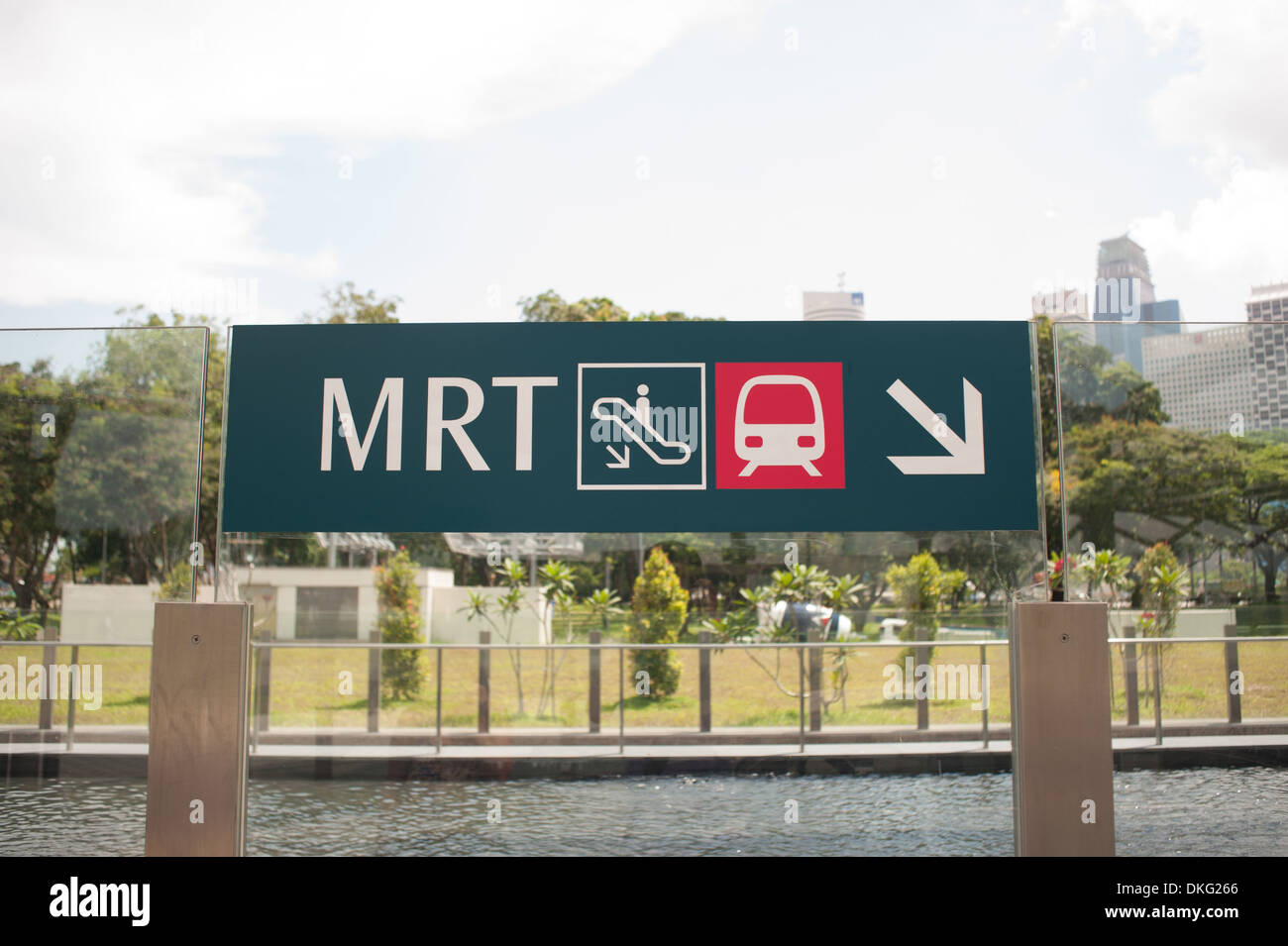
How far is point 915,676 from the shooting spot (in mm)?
6480

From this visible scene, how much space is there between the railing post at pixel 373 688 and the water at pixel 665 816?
41 centimetres

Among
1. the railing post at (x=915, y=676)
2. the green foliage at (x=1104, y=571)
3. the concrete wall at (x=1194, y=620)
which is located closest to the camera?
the green foliage at (x=1104, y=571)

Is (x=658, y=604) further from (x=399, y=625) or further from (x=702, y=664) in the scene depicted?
(x=399, y=625)

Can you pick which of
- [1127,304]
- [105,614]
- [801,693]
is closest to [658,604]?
[801,693]

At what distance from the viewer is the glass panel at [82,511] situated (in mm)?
4117

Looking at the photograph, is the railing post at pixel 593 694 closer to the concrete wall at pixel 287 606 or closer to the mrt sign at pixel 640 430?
the concrete wall at pixel 287 606

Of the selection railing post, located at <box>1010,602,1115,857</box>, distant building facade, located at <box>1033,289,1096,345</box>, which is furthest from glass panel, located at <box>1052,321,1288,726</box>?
distant building facade, located at <box>1033,289,1096,345</box>

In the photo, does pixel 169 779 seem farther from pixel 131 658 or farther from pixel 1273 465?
pixel 1273 465

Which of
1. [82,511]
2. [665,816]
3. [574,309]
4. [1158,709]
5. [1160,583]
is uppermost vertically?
[574,309]

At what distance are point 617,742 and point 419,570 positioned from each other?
2405mm

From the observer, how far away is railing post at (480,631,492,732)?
512cm

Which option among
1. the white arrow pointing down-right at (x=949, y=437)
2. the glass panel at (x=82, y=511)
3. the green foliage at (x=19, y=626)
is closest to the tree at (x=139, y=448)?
the glass panel at (x=82, y=511)

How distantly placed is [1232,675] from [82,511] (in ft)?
18.2
